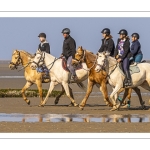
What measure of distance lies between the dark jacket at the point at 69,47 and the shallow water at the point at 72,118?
12.6 feet

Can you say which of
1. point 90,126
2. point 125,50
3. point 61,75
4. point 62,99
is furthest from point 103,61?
point 62,99

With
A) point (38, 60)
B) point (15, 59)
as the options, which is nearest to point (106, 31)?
point (38, 60)

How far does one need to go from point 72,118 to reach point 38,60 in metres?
4.91

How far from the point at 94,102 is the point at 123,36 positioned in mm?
5747

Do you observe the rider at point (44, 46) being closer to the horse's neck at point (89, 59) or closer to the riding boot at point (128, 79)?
the horse's neck at point (89, 59)

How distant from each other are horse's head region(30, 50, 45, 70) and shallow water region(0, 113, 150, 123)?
3.55 meters

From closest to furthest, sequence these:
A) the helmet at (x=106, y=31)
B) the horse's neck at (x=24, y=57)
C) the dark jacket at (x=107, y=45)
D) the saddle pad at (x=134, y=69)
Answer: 1. the saddle pad at (x=134, y=69)
2. the helmet at (x=106, y=31)
3. the dark jacket at (x=107, y=45)
4. the horse's neck at (x=24, y=57)

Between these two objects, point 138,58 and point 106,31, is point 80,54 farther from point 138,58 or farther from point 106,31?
point 138,58

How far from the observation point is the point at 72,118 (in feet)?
71.9

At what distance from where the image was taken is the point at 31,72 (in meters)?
27.3

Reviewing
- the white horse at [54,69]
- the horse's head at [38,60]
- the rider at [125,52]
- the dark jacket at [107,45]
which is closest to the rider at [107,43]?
the dark jacket at [107,45]

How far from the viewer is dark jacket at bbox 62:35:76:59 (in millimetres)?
26281

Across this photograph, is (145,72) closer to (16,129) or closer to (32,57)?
Answer: (32,57)

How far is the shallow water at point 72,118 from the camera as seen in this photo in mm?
21297
